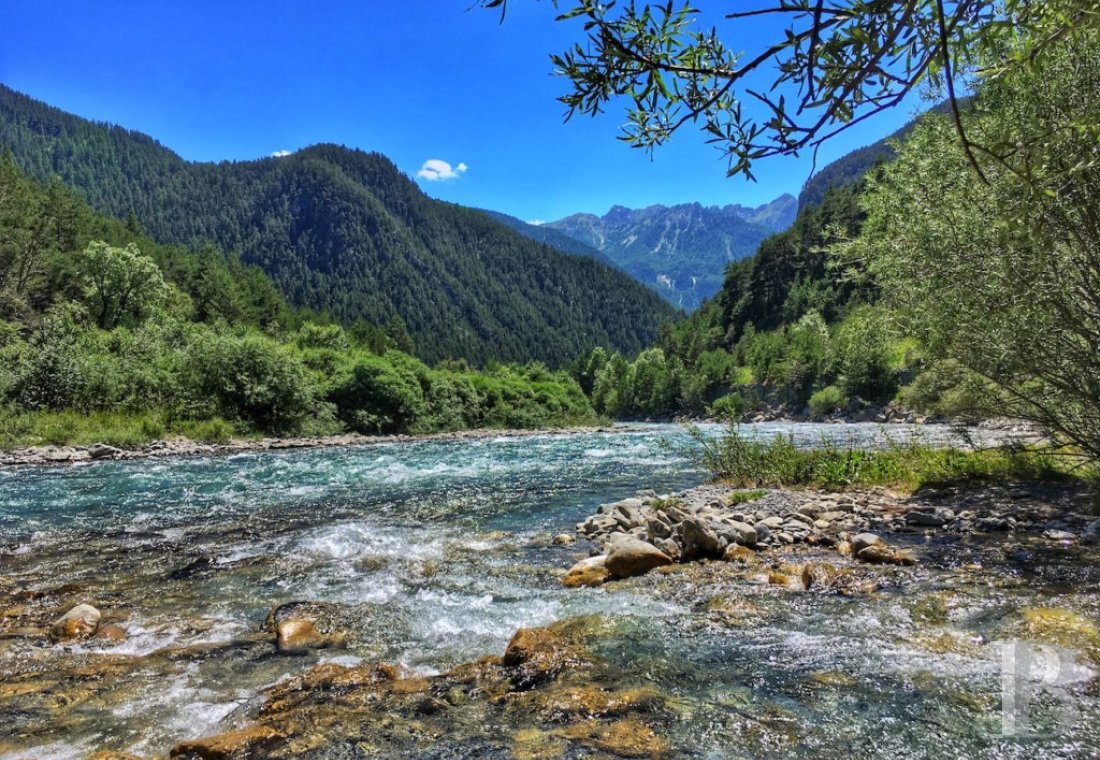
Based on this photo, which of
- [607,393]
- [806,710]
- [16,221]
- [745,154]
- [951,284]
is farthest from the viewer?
[607,393]

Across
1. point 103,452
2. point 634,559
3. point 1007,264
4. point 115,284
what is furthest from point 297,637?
point 115,284

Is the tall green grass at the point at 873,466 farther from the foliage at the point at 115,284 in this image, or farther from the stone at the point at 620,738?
the foliage at the point at 115,284

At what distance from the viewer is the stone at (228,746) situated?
3930mm

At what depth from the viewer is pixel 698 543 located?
905cm

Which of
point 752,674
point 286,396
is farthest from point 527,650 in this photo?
point 286,396

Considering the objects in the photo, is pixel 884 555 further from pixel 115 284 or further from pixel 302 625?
pixel 115 284

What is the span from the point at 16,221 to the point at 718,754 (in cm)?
8219

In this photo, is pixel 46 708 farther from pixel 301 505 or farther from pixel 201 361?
pixel 201 361

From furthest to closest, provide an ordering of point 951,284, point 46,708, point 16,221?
point 16,221 < point 951,284 < point 46,708

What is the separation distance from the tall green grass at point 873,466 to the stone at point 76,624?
483 inches

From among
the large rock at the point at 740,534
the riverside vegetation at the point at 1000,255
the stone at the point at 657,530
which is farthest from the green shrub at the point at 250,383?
the large rock at the point at 740,534

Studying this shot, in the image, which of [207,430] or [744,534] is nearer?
[744,534]

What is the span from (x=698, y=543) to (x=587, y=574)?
1.95 meters

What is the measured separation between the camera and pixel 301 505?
1584 cm
